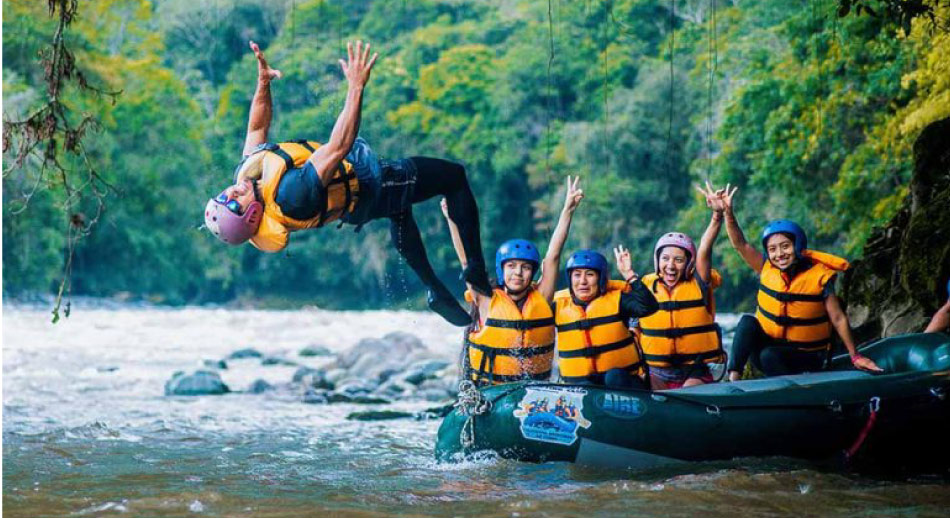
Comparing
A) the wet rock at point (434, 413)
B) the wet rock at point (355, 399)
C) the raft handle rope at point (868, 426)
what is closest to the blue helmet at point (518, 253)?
the raft handle rope at point (868, 426)

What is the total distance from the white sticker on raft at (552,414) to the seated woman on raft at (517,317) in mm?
520

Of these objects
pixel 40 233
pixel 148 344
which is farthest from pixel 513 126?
pixel 148 344

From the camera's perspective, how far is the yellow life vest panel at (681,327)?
7.64m

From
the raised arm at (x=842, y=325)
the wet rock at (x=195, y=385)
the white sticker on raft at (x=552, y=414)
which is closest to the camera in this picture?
the white sticker on raft at (x=552, y=414)

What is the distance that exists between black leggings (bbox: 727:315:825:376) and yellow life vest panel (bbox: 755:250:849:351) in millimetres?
49

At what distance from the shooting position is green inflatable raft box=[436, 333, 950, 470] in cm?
675

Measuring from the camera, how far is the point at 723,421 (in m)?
6.73

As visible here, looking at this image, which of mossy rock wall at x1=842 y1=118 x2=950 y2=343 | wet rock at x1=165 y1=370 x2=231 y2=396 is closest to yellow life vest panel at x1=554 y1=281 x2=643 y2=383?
mossy rock wall at x1=842 y1=118 x2=950 y2=343

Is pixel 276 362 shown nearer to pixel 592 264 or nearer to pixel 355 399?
pixel 355 399

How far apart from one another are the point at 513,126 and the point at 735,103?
17.8 meters

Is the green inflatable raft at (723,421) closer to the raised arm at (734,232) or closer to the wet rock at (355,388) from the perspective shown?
the raised arm at (734,232)

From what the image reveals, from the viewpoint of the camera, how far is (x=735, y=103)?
67.8 ft

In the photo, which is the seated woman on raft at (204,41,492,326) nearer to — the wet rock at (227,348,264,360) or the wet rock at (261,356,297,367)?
the wet rock at (261,356,297,367)

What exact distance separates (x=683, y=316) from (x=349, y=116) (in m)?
2.60
